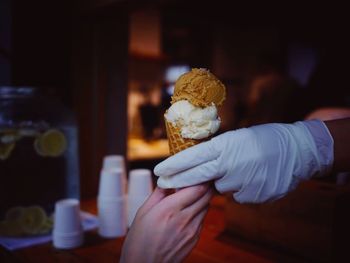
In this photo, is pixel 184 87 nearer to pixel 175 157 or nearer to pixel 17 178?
pixel 175 157

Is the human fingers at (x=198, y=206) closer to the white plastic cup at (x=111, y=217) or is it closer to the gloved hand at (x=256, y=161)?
the gloved hand at (x=256, y=161)

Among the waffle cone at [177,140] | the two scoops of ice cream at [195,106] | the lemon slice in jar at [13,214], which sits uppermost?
the two scoops of ice cream at [195,106]

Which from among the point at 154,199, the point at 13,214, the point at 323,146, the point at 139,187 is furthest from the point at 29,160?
the point at 323,146

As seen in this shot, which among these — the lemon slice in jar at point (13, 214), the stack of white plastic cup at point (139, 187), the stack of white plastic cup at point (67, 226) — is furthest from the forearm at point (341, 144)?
the lemon slice in jar at point (13, 214)

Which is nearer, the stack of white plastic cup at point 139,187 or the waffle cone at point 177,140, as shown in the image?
the waffle cone at point 177,140

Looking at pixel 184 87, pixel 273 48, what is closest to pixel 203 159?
pixel 184 87

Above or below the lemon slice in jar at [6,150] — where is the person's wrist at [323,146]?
above
